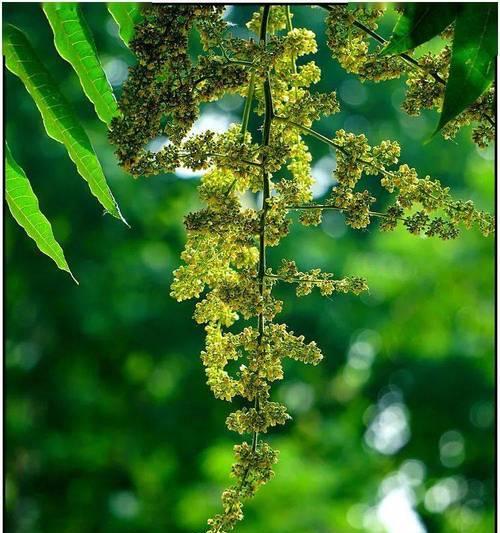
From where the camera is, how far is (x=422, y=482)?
712cm

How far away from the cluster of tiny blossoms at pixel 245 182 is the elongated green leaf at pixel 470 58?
102 mm

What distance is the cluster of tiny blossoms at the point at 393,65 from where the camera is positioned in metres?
0.84

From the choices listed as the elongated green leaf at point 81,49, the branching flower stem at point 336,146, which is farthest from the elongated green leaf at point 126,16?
the branching flower stem at point 336,146

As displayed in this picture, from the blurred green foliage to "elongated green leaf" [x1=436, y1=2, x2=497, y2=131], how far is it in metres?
4.76

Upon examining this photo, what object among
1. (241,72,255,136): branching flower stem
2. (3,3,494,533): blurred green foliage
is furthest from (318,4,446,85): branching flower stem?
(3,3,494,533): blurred green foliage

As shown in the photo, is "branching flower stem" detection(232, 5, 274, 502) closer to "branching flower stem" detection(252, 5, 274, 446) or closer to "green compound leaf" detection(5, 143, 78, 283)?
"branching flower stem" detection(252, 5, 274, 446)

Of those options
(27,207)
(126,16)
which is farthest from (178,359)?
(126,16)

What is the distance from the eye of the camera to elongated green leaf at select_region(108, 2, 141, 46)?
914 millimetres

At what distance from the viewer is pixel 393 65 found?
867 millimetres

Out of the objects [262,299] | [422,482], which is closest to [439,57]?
[262,299]

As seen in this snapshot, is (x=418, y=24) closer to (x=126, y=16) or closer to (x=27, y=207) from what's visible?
(x=126, y=16)

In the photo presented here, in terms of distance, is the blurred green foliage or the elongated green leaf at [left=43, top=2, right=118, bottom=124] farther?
the blurred green foliage

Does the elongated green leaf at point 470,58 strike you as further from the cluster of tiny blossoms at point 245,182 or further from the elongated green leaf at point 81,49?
the elongated green leaf at point 81,49

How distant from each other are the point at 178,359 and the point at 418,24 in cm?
573
